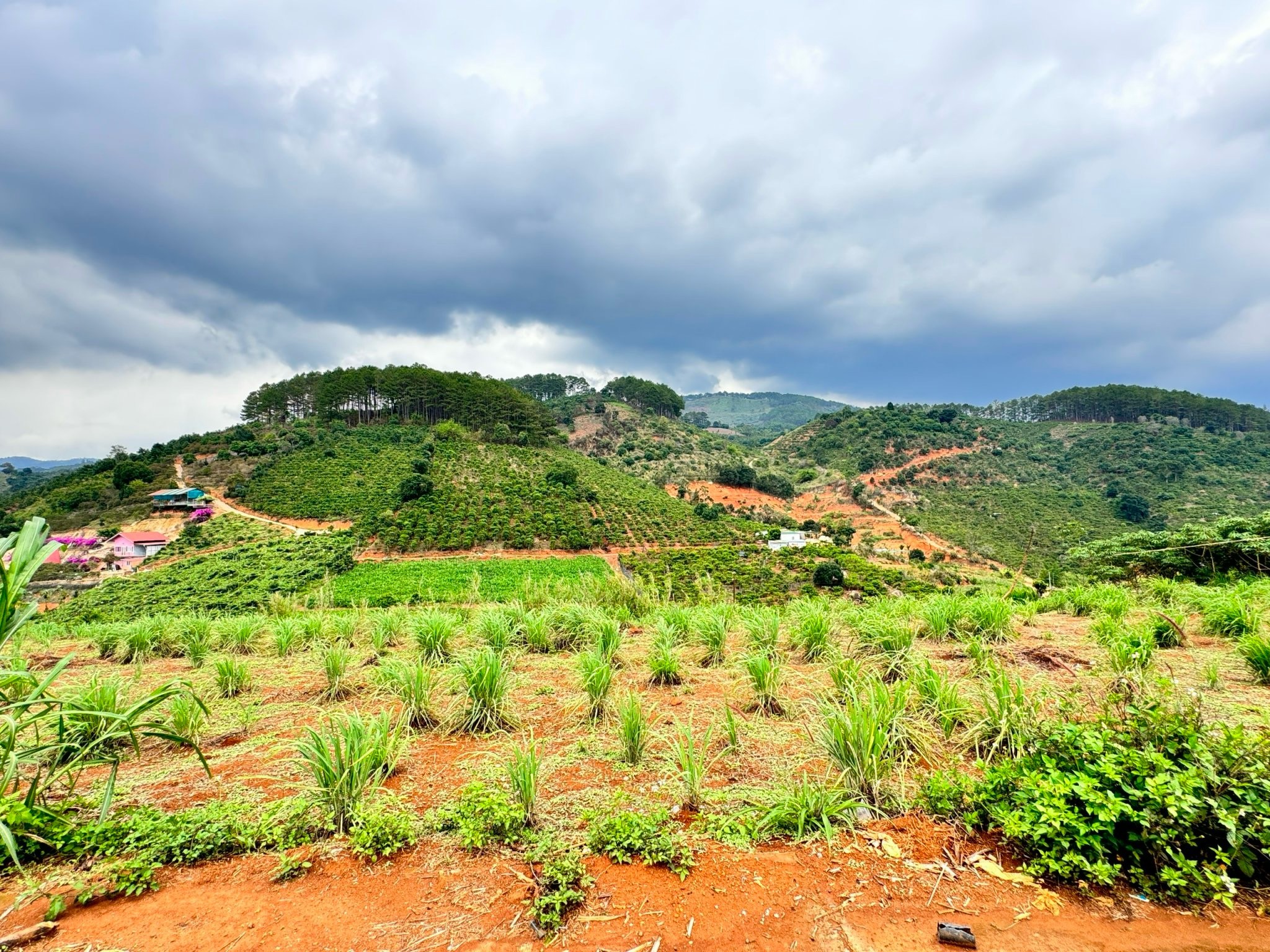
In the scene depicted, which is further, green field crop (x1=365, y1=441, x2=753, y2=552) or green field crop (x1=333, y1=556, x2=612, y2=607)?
green field crop (x1=365, y1=441, x2=753, y2=552)

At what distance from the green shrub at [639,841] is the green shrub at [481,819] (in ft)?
1.66

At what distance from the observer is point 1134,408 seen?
282 ft

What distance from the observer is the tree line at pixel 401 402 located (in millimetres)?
77875

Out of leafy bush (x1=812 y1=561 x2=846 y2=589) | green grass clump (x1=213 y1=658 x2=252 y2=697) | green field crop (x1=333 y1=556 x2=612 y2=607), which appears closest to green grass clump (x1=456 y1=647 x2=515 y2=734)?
green grass clump (x1=213 y1=658 x2=252 y2=697)

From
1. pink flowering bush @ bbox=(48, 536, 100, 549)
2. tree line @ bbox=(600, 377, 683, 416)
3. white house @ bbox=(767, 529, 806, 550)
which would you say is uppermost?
tree line @ bbox=(600, 377, 683, 416)

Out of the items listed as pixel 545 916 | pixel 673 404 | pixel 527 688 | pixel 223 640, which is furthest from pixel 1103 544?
pixel 673 404

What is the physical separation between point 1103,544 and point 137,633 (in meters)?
24.7

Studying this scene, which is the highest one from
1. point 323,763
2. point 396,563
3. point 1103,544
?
point 1103,544

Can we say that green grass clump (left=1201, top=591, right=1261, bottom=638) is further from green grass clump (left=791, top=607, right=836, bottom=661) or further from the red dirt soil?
the red dirt soil

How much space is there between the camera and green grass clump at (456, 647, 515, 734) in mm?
4723

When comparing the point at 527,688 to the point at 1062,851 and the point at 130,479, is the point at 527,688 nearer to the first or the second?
the point at 1062,851

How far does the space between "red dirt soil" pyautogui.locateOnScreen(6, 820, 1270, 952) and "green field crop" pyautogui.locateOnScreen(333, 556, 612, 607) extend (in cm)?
2447

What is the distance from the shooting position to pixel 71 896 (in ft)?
8.41

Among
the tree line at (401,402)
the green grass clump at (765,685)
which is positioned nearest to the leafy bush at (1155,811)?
the green grass clump at (765,685)
